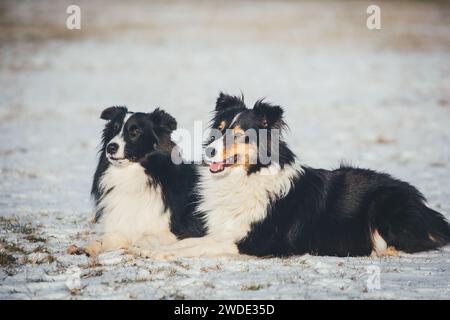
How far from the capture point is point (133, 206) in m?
7.19

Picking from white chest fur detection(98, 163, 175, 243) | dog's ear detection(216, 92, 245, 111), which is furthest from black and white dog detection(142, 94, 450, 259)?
white chest fur detection(98, 163, 175, 243)

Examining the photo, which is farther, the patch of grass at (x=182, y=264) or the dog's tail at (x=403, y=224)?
the dog's tail at (x=403, y=224)

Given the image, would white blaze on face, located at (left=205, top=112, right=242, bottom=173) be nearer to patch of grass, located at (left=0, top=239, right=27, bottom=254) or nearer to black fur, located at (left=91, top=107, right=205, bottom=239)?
black fur, located at (left=91, top=107, right=205, bottom=239)

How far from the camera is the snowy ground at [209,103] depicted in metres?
5.89

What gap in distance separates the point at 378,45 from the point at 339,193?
2568 centimetres

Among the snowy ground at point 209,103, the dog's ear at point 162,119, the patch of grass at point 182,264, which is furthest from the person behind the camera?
the dog's ear at point 162,119

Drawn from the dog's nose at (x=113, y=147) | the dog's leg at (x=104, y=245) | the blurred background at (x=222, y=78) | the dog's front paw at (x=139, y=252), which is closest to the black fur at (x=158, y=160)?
the dog's nose at (x=113, y=147)

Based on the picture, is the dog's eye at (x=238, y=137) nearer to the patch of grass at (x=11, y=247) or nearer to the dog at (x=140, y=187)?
the dog at (x=140, y=187)

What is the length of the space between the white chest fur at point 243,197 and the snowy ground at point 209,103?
1.63ft

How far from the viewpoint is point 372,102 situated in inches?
811

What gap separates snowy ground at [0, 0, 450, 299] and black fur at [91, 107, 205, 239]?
35.9 inches
